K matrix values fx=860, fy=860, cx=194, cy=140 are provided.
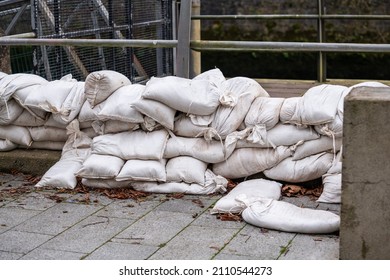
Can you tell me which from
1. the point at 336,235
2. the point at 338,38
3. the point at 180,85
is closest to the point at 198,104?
the point at 180,85

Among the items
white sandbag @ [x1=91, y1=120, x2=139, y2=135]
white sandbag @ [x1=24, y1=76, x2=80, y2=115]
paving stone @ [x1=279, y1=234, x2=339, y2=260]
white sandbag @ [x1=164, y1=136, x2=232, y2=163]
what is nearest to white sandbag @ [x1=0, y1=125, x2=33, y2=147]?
white sandbag @ [x1=24, y1=76, x2=80, y2=115]

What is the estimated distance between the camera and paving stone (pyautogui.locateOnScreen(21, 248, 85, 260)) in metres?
5.38

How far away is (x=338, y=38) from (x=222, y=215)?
16454mm

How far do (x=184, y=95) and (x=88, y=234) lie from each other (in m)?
1.44

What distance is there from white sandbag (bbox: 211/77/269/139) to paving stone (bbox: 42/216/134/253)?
111cm

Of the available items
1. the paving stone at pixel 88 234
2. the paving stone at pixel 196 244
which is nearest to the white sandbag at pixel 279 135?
the paving stone at pixel 196 244

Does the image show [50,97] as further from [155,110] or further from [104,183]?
[155,110]

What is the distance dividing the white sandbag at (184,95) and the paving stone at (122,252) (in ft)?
4.81

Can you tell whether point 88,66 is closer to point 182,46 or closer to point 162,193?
point 182,46

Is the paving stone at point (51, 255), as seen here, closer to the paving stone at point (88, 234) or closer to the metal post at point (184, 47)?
the paving stone at point (88, 234)

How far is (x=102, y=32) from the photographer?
11.1 meters

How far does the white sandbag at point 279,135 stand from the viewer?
21.6 ft

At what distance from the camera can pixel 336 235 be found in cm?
569

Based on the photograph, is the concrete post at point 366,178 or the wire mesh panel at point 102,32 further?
the wire mesh panel at point 102,32
